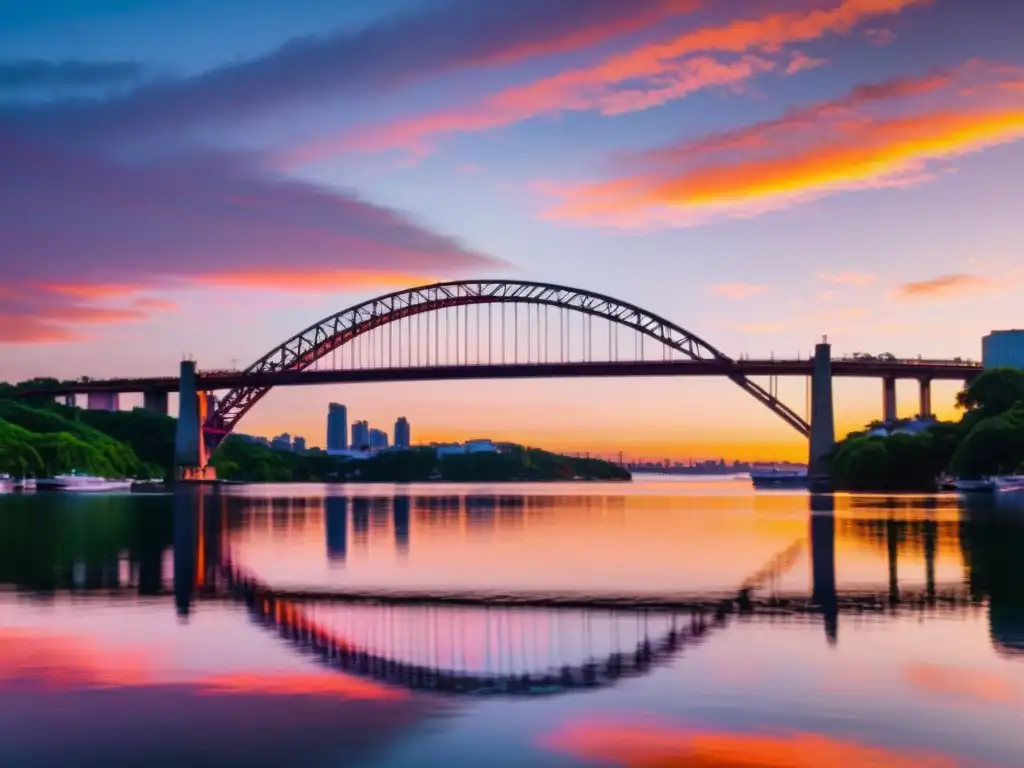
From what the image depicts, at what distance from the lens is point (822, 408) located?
103562 mm

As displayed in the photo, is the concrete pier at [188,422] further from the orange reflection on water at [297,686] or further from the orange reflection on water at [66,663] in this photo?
the orange reflection on water at [297,686]

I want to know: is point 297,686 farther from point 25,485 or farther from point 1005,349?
point 1005,349

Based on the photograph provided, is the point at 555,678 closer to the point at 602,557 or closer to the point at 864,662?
the point at 864,662

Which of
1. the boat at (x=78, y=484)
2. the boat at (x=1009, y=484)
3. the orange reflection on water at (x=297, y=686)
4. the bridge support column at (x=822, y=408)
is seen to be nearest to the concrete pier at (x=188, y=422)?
the boat at (x=78, y=484)

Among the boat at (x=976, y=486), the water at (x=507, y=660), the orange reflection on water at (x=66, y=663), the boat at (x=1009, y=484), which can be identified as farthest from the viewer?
the boat at (x=976, y=486)

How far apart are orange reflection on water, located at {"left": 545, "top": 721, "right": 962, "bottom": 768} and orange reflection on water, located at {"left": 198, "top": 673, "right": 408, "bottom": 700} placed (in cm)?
239

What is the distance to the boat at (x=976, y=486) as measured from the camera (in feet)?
269

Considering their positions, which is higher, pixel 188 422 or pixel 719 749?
pixel 188 422

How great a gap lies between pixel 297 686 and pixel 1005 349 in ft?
461

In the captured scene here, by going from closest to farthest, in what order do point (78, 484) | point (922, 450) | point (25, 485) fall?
point (922, 450), point (25, 485), point (78, 484)

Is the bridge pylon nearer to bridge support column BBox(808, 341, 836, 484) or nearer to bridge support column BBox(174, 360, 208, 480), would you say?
bridge support column BBox(174, 360, 208, 480)

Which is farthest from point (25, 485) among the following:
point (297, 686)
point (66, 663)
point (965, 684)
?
point (965, 684)

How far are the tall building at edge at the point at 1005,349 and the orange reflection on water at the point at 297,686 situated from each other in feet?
449

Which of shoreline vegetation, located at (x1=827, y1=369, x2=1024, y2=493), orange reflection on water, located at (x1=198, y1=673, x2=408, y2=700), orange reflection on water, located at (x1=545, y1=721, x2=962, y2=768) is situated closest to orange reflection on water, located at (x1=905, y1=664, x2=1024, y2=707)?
orange reflection on water, located at (x1=545, y1=721, x2=962, y2=768)
